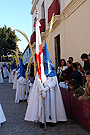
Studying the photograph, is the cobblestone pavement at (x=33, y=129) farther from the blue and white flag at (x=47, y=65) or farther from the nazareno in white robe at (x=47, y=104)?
the blue and white flag at (x=47, y=65)

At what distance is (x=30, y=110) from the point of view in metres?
4.14

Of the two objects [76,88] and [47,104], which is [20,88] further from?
[76,88]

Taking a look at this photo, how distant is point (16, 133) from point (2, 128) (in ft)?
1.63

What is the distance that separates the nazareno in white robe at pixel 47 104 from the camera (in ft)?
13.0

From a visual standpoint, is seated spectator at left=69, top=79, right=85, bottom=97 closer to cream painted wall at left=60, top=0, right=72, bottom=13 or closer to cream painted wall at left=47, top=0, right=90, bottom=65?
cream painted wall at left=47, top=0, right=90, bottom=65

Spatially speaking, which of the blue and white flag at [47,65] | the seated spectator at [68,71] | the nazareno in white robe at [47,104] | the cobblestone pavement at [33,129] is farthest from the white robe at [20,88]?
the blue and white flag at [47,65]

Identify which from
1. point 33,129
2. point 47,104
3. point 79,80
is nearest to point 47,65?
point 47,104

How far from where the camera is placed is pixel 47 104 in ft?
13.1

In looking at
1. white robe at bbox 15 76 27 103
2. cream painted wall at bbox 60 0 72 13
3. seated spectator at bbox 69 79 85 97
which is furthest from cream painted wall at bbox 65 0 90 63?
white robe at bbox 15 76 27 103

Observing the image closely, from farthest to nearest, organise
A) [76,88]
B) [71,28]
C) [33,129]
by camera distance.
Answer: [71,28] < [76,88] < [33,129]

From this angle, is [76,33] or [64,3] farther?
[64,3]

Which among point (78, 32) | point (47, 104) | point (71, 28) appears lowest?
point (47, 104)

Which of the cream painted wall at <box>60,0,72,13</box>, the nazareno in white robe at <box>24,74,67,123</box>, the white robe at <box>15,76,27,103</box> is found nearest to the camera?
the nazareno in white robe at <box>24,74,67,123</box>

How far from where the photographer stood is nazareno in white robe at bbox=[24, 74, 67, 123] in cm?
396
